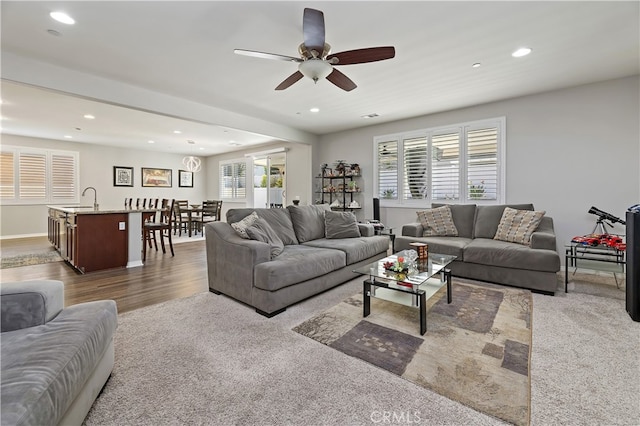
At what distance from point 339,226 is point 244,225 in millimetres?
1553

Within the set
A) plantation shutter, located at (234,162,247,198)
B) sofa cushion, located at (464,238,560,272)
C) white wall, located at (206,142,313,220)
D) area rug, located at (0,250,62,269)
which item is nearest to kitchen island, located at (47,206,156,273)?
area rug, located at (0,250,62,269)

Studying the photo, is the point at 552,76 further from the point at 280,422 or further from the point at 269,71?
the point at 280,422

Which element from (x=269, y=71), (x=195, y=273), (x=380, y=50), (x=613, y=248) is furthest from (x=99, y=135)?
(x=613, y=248)

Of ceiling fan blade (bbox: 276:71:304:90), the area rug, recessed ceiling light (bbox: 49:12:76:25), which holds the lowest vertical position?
the area rug

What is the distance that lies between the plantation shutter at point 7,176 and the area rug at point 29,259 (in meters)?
3.23

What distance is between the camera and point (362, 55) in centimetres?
239

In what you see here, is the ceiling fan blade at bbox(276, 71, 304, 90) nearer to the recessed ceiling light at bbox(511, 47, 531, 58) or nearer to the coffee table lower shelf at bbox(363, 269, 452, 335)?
the coffee table lower shelf at bbox(363, 269, 452, 335)

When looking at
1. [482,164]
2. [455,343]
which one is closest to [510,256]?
[455,343]

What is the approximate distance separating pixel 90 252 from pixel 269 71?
11.8ft

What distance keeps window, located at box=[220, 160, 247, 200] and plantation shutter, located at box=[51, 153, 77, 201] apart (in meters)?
4.02

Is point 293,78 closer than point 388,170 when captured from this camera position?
Yes

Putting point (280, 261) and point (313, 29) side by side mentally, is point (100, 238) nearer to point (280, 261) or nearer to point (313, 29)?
point (280, 261)

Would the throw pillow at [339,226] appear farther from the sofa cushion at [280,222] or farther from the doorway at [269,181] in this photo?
the doorway at [269,181]

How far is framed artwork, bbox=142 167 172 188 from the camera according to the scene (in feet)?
30.1
